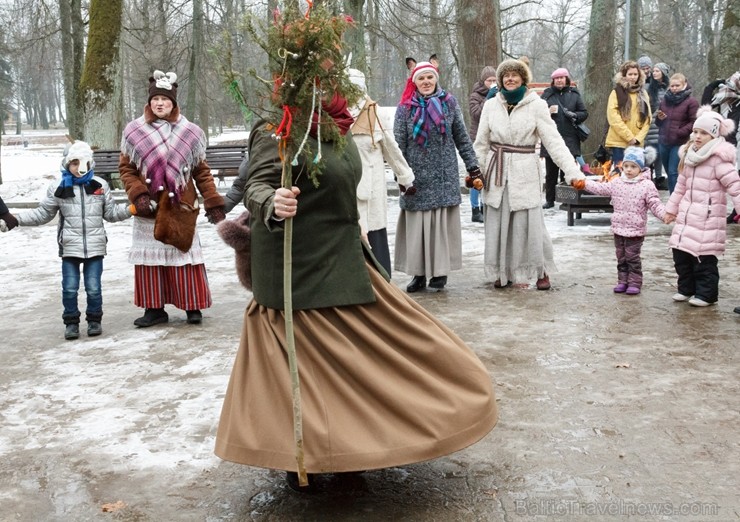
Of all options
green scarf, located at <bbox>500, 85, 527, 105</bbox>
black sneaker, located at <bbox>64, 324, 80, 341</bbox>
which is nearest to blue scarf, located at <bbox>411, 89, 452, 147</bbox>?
green scarf, located at <bbox>500, 85, 527, 105</bbox>

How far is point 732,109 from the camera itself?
11234mm

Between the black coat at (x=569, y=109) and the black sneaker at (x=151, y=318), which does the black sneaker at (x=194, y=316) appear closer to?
the black sneaker at (x=151, y=318)

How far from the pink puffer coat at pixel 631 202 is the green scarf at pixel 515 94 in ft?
3.13

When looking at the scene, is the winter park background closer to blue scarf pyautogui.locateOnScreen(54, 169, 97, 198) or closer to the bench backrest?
blue scarf pyautogui.locateOnScreen(54, 169, 97, 198)

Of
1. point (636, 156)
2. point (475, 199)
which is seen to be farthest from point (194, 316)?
point (475, 199)

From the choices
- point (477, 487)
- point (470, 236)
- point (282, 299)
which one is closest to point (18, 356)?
point (282, 299)

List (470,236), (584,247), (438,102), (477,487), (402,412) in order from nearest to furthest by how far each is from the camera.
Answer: (402,412) < (477,487) < (438,102) < (584,247) < (470,236)

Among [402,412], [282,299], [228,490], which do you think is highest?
[282,299]

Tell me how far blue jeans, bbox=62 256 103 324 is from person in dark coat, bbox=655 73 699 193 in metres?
8.64

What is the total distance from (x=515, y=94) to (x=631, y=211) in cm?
145

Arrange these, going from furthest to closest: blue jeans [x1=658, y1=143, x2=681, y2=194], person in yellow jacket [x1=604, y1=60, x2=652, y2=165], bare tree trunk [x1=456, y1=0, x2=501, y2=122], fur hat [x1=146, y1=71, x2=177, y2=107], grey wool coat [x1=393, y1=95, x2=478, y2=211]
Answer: bare tree trunk [x1=456, y1=0, x2=501, y2=122] → blue jeans [x1=658, y1=143, x2=681, y2=194] → person in yellow jacket [x1=604, y1=60, x2=652, y2=165] → grey wool coat [x1=393, y1=95, x2=478, y2=211] → fur hat [x1=146, y1=71, x2=177, y2=107]

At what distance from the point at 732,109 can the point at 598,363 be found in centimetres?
698

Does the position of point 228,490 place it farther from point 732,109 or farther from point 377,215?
point 732,109

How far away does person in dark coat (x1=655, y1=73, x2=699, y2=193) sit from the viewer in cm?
1233
